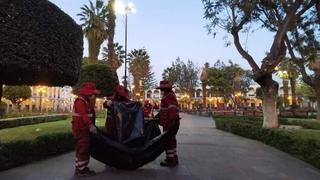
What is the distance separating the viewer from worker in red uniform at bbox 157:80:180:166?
10336mm

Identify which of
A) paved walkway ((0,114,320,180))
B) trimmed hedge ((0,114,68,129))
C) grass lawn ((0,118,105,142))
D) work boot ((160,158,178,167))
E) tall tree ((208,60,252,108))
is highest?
tall tree ((208,60,252,108))

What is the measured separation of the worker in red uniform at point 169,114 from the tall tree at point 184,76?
88.7 metres

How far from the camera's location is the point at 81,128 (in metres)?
9.05

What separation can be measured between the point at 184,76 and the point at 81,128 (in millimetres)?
91868

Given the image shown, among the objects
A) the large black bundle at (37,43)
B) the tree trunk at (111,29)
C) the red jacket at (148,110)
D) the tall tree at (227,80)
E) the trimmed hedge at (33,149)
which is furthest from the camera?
the tall tree at (227,80)

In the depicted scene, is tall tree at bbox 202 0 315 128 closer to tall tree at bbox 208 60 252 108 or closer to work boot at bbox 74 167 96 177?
work boot at bbox 74 167 96 177

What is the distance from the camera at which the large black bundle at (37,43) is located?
31.1 feet

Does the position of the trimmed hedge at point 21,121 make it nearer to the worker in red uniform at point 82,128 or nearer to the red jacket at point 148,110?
the red jacket at point 148,110

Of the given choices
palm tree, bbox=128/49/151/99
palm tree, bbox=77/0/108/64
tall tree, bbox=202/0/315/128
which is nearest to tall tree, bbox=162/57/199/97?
palm tree, bbox=128/49/151/99

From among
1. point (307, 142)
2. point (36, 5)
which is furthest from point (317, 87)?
point (36, 5)

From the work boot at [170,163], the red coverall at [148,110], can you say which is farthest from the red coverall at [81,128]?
the red coverall at [148,110]

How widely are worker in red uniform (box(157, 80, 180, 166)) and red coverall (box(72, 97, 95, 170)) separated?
6.34 feet

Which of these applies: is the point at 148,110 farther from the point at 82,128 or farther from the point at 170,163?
the point at 82,128

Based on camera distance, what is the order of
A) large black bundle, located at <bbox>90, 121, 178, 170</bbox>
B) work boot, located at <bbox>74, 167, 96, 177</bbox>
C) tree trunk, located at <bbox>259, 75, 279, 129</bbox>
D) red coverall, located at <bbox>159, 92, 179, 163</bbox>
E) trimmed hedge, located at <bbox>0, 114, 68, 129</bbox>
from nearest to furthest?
1. work boot, located at <bbox>74, 167, 96, 177</bbox>
2. large black bundle, located at <bbox>90, 121, 178, 170</bbox>
3. red coverall, located at <bbox>159, 92, 179, 163</bbox>
4. tree trunk, located at <bbox>259, 75, 279, 129</bbox>
5. trimmed hedge, located at <bbox>0, 114, 68, 129</bbox>
